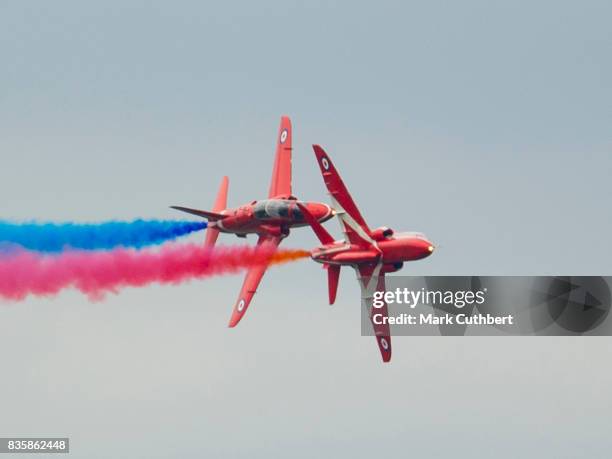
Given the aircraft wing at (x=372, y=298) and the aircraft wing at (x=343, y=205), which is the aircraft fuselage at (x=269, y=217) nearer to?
the aircraft wing at (x=343, y=205)

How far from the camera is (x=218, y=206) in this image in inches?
5586

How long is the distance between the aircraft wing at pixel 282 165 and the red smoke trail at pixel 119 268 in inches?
168

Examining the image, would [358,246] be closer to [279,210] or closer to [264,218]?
[279,210]

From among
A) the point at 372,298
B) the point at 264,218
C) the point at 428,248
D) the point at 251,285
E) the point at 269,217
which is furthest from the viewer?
the point at 251,285

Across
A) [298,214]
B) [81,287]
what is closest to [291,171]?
[298,214]

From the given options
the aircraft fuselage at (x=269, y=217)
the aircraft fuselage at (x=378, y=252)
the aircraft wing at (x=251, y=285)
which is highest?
the aircraft fuselage at (x=269, y=217)

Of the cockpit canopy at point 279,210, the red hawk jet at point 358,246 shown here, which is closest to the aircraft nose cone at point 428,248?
the red hawk jet at point 358,246

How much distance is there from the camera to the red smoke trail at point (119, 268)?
129 metres

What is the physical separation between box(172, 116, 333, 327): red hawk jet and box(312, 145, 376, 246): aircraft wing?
4375mm

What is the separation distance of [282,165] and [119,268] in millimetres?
12287

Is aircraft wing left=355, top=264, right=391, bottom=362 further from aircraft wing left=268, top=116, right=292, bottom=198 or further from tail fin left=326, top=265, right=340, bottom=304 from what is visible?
aircraft wing left=268, top=116, right=292, bottom=198

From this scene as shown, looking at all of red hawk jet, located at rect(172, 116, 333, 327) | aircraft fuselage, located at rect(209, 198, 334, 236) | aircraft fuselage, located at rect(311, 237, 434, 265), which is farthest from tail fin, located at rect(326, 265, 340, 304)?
aircraft fuselage, located at rect(209, 198, 334, 236)

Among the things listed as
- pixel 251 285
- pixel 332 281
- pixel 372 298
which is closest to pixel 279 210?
pixel 251 285

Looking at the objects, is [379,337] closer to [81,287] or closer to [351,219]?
[351,219]
